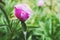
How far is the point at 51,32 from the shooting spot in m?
1.34

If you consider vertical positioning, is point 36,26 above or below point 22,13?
below

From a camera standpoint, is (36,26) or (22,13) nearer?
(22,13)

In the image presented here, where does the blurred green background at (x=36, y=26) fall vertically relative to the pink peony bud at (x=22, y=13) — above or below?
below

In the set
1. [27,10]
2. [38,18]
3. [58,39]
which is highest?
[27,10]

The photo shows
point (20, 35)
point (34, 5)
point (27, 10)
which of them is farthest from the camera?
point (34, 5)

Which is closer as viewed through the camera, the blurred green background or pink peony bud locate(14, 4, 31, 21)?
pink peony bud locate(14, 4, 31, 21)

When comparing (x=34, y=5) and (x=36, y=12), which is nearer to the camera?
(x=36, y=12)

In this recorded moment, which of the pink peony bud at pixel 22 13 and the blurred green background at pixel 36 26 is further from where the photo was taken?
the blurred green background at pixel 36 26

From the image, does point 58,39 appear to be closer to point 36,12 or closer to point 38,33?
point 38,33

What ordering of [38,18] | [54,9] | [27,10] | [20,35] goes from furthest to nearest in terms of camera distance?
[54,9], [38,18], [20,35], [27,10]

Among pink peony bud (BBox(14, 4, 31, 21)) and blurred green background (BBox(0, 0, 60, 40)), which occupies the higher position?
pink peony bud (BBox(14, 4, 31, 21))

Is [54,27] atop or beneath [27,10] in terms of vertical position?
beneath

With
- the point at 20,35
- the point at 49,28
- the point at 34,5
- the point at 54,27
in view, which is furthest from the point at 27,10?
the point at 34,5

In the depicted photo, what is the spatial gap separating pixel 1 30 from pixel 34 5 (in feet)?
2.11
